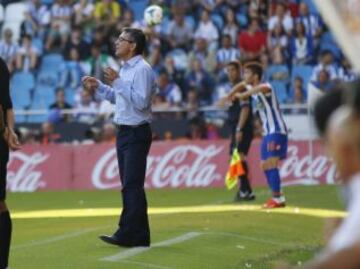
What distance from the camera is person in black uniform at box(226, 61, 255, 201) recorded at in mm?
19188

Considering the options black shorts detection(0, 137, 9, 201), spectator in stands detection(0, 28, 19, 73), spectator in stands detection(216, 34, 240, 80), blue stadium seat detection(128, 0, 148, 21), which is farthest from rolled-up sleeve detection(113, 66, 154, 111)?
blue stadium seat detection(128, 0, 148, 21)

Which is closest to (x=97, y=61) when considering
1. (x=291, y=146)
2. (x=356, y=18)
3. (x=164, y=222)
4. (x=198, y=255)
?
(x=291, y=146)

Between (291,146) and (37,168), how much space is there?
18.0ft

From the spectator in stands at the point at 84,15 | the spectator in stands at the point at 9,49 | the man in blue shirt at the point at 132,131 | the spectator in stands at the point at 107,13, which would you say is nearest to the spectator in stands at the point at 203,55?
the spectator in stands at the point at 107,13

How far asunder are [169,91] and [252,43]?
238 centimetres

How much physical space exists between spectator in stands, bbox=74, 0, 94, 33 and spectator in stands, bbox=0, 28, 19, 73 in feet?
5.71

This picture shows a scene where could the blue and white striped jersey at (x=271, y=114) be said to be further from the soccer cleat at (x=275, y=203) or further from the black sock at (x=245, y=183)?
the black sock at (x=245, y=183)

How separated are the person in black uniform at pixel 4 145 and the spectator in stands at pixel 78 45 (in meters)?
19.0

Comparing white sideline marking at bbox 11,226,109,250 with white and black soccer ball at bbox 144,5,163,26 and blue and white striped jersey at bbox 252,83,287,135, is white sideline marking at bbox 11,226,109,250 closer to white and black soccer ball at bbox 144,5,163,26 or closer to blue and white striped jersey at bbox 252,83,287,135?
blue and white striped jersey at bbox 252,83,287,135

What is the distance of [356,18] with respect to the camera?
408 cm

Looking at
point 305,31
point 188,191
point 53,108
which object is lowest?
point 188,191

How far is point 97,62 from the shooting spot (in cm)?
2822

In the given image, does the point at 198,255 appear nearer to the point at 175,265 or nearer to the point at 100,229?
the point at 175,265

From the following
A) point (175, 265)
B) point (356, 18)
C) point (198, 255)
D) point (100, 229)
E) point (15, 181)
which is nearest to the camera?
point (356, 18)
